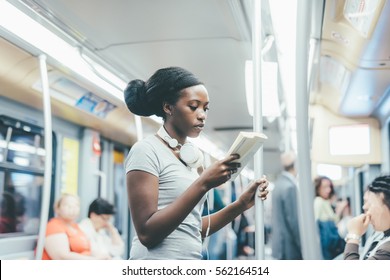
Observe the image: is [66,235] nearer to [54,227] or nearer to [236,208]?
[54,227]

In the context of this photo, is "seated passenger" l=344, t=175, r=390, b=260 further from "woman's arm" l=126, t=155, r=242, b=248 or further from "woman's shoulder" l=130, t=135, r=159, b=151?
"woman's shoulder" l=130, t=135, r=159, b=151

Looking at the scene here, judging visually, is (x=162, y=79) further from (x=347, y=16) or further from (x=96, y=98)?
(x=96, y=98)

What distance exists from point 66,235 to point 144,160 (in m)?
1.72

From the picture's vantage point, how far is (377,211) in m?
2.31

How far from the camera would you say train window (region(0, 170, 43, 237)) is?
333cm

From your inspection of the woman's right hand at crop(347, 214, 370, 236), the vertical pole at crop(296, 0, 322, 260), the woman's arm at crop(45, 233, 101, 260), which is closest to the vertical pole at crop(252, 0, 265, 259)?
the vertical pole at crop(296, 0, 322, 260)

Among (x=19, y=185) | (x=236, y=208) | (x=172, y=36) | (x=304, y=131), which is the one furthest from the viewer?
(x=19, y=185)

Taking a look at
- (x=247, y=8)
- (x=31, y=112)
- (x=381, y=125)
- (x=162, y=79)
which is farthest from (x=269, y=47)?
(x=31, y=112)

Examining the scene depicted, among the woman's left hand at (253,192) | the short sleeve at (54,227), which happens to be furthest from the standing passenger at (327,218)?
the short sleeve at (54,227)

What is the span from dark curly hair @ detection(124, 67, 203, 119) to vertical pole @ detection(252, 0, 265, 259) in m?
0.26

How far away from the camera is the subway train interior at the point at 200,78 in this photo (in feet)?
7.20

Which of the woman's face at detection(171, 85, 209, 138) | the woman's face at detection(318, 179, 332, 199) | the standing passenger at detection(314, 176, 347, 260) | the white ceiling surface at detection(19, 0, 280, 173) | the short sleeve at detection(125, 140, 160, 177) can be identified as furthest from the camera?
the woman's face at detection(318, 179, 332, 199)

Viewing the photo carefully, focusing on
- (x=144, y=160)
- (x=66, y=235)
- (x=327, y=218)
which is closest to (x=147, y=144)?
(x=144, y=160)
